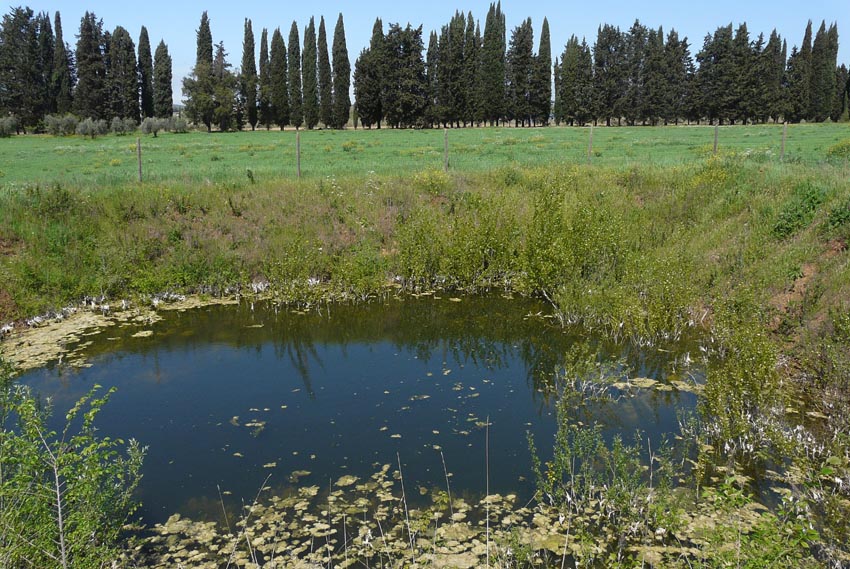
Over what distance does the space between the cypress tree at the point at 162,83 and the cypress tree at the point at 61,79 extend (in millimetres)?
7196

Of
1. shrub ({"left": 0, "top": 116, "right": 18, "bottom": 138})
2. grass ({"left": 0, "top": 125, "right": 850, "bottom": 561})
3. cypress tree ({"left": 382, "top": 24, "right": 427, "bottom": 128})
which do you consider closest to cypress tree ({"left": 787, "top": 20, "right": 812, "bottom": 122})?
cypress tree ({"left": 382, "top": 24, "right": 427, "bottom": 128})

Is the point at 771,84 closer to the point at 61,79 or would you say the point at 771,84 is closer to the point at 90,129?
the point at 90,129

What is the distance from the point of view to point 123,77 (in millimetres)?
56062

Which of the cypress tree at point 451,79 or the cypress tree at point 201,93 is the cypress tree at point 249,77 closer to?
the cypress tree at point 201,93

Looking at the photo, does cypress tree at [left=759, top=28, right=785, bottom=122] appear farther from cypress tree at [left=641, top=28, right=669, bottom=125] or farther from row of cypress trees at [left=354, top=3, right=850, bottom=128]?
cypress tree at [left=641, top=28, right=669, bottom=125]

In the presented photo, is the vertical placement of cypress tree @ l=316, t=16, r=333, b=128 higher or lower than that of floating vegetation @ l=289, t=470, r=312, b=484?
higher

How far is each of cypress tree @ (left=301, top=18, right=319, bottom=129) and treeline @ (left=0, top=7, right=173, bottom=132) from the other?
40.6ft

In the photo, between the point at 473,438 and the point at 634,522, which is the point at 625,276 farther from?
the point at 634,522

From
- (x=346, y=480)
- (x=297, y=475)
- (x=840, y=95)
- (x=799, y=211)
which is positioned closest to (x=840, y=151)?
(x=799, y=211)

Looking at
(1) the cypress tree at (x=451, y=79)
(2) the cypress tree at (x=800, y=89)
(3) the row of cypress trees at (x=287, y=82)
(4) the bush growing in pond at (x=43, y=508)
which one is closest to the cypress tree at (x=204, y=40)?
(3) the row of cypress trees at (x=287, y=82)

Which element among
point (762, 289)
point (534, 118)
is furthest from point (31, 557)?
point (534, 118)

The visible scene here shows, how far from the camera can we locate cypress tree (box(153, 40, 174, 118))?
58.2 metres

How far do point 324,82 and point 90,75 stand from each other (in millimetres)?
19740

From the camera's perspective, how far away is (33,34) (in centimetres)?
5681
